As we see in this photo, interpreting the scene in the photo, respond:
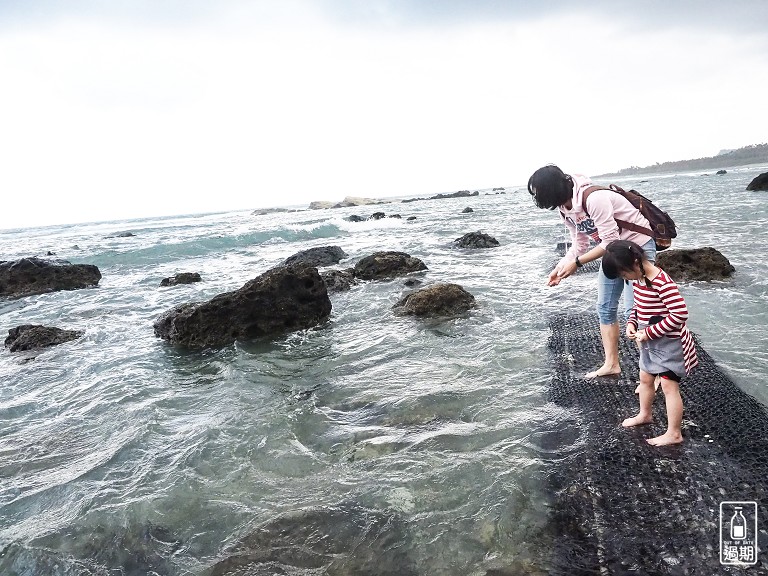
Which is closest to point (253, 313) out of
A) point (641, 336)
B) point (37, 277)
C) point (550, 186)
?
point (550, 186)

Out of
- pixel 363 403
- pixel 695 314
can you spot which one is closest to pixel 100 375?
pixel 363 403

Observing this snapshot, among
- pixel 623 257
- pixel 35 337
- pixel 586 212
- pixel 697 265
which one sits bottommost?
pixel 35 337

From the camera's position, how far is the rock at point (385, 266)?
37.1 ft

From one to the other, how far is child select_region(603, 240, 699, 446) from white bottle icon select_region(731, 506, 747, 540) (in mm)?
654

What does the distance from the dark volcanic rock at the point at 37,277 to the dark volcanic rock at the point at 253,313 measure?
29.0 ft

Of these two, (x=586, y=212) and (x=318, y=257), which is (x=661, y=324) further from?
(x=318, y=257)

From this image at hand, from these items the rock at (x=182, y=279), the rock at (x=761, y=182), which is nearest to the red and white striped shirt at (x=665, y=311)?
the rock at (x=182, y=279)

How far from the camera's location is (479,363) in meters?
4.99

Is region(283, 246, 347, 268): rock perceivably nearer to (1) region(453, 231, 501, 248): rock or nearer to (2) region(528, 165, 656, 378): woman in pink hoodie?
(1) region(453, 231, 501, 248): rock

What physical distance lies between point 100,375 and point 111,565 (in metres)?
3.89

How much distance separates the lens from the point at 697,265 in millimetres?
7953

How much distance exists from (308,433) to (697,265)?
24.7 feet

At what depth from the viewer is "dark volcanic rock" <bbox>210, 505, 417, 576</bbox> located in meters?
2.42

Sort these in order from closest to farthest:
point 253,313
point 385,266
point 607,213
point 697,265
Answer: point 607,213
point 253,313
point 697,265
point 385,266
